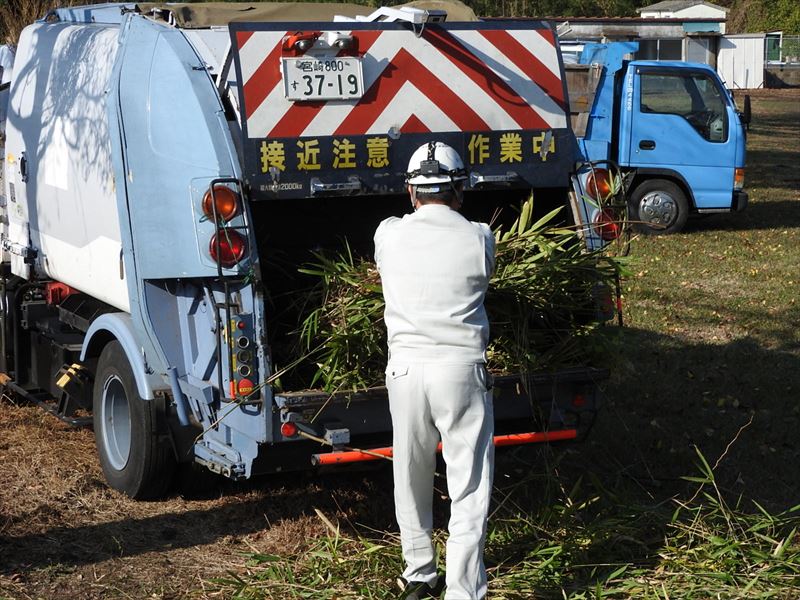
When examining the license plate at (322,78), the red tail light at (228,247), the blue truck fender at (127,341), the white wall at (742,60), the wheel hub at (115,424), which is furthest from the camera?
the white wall at (742,60)

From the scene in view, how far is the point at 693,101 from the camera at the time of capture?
1488 cm

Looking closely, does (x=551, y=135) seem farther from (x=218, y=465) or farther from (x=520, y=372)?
(x=218, y=465)

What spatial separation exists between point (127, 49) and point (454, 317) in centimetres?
229

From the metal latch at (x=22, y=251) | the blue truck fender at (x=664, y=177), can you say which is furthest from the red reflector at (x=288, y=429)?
the blue truck fender at (x=664, y=177)

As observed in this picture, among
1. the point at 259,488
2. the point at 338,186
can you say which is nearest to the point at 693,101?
the point at 259,488

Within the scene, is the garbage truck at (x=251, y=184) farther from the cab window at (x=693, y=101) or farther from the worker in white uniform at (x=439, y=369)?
the cab window at (x=693, y=101)

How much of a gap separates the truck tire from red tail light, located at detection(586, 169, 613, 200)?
2372mm

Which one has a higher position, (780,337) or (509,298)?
(509,298)

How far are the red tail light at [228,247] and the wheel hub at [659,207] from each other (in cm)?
1080

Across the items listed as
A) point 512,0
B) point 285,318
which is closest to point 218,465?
point 285,318

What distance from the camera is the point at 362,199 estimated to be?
19.7ft

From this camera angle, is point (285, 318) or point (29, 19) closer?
point (285, 318)

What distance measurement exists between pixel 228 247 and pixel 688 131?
36.0ft

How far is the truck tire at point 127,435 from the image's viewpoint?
5.69m
